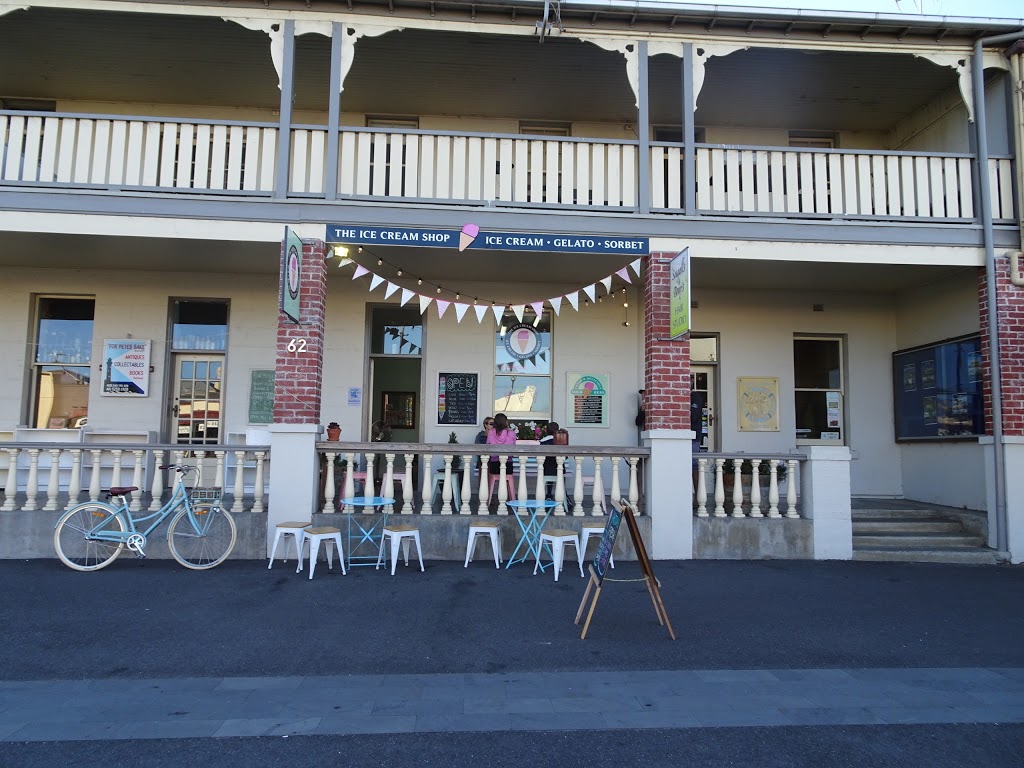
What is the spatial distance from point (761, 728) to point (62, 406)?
34.5 feet

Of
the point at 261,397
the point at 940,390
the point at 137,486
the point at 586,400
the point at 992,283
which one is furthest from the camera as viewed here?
the point at 586,400

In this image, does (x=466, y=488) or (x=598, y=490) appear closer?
(x=466, y=488)

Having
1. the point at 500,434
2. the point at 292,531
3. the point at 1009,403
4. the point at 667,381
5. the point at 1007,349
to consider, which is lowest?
the point at 292,531

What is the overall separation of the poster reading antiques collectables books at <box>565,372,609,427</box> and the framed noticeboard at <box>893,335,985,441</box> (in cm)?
467

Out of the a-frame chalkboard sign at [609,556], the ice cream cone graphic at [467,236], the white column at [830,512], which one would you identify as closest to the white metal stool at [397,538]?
the a-frame chalkboard sign at [609,556]

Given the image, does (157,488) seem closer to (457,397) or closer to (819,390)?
(457,397)

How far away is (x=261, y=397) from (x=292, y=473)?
2.87m

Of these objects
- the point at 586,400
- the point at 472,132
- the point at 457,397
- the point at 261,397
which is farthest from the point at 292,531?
the point at 472,132

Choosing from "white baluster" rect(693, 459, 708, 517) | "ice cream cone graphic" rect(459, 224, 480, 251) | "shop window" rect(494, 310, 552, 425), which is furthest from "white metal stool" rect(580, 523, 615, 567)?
"ice cream cone graphic" rect(459, 224, 480, 251)

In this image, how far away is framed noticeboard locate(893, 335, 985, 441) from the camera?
914 centimetres

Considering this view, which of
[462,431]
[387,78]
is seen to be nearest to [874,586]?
[462,431]

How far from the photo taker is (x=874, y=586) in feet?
22.8

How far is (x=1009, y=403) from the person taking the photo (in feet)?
27.3

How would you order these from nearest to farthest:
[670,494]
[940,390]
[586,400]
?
[670,494], [940,390], [586,400]
